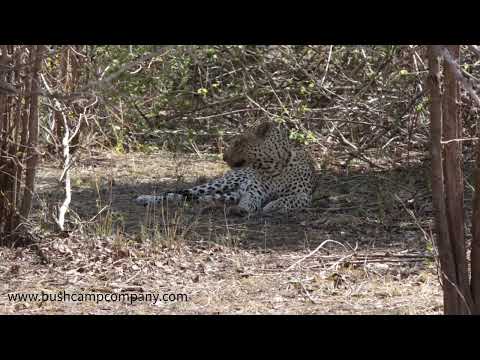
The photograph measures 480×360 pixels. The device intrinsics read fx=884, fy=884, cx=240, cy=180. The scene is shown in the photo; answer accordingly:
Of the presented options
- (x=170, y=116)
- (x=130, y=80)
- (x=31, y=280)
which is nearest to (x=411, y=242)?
(x=31, y=280)

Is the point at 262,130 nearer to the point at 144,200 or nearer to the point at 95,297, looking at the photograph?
the point at 144,200

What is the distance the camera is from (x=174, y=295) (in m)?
5.77

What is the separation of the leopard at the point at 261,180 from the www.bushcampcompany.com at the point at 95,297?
2574mm

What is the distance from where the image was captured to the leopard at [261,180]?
28.1ft

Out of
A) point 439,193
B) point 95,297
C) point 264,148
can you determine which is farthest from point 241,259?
point 264,148

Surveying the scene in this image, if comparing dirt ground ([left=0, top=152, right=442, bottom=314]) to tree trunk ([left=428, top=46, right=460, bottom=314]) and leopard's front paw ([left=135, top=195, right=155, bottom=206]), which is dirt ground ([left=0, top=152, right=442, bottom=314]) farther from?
tree trunk ([left=428, top=46, right=460, bottom=314])

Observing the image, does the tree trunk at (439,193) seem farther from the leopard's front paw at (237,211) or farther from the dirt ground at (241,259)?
the leopard's front paw at (237,211)

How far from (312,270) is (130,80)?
4.39 metres

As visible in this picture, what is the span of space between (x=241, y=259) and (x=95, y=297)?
4.52 ft

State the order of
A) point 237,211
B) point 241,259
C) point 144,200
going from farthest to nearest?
1. point 144,200
2. point 237,211
3. point 241,259

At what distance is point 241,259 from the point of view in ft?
21.9

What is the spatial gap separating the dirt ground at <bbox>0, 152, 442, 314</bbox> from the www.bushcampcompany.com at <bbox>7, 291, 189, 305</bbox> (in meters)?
0.04

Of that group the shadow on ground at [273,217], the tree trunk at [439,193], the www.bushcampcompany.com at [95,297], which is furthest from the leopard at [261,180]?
the tree trunk at [439,193]

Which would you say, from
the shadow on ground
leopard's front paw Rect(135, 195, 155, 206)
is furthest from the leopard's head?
leopard's front paw Rect(135, 195, 155, 206)
